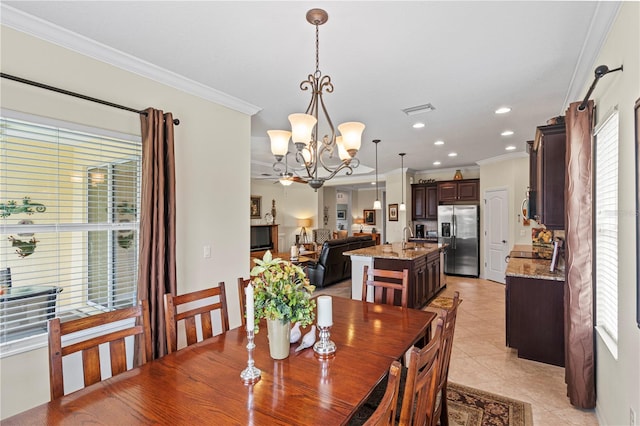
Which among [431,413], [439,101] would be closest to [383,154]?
[439,101]

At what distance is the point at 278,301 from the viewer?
148cm

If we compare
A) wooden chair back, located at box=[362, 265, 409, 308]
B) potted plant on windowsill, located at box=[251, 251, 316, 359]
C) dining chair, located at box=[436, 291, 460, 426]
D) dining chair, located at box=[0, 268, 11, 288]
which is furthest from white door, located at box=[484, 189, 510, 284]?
dining chair, located at box=[0, 268, 11, 288]

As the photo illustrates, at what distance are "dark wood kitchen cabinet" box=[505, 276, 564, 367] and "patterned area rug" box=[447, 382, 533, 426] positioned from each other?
88 centimetres

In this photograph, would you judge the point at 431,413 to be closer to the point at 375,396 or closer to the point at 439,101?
the point at 375,396

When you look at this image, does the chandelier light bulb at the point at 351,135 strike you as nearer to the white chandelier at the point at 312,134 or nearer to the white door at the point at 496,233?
the white chandelier at the point at 312,134

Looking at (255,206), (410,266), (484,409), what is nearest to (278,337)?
(484,409)

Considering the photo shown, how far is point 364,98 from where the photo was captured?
10.6 ft

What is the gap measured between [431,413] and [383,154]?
5.07 m

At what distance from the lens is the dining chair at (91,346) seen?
1324 mm

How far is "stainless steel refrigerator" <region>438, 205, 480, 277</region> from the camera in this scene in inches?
281

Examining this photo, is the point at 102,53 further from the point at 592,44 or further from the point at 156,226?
the point at 592,44

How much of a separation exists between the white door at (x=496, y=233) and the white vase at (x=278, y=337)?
623 cm

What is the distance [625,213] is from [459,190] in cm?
614

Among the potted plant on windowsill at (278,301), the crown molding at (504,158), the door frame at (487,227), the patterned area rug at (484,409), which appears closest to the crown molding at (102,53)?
the potted plant on windowsill at (278,301)
